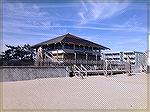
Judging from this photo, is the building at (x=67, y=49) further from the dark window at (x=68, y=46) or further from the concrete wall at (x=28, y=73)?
the concrete wall at (x=28, y=73)

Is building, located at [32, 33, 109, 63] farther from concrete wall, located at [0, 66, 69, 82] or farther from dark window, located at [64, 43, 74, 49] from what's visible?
concrete wall, located at [0, 66, 69, 82]

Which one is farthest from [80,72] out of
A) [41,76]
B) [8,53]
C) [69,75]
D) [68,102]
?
[8,53]

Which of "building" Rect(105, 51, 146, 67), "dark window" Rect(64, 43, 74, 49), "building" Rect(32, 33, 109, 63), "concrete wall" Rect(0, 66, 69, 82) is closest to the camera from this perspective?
"concrete wall" Rect(0, 66, 69, 82)

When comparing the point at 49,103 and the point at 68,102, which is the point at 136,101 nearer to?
the point at 68,102

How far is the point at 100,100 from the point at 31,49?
77.6 ft

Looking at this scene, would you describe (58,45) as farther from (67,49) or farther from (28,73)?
(28,73)

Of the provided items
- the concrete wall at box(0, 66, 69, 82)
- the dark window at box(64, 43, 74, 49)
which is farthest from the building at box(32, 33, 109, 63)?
the concrete wall at box(0, 66, 69, 82)

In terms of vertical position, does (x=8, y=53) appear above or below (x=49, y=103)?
above

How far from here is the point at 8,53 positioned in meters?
29.9

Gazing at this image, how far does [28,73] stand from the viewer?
16.1 m

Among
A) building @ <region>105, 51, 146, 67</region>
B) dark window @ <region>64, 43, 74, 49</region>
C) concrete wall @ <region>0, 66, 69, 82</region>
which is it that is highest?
dark window @ <region>64, 43, 74, 49</region>

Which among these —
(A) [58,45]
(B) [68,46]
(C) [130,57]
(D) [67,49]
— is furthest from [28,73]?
(C) [130,57]

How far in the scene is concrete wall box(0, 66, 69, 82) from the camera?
1471 centimetres

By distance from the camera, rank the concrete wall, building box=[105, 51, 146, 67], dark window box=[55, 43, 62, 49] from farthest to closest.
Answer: building box=[105, 51, 146, 67], dark window box=[55, 43, 62, 49], the concrete wall
